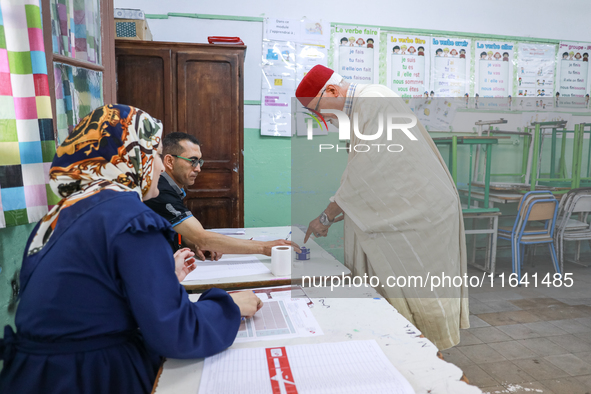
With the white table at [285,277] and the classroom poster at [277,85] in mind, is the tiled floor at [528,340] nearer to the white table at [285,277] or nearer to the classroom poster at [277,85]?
the white table at [285,277]

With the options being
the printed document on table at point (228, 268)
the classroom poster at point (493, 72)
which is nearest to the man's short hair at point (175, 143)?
the printed document on table at point (228, 268)

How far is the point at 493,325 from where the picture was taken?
9.64 feet

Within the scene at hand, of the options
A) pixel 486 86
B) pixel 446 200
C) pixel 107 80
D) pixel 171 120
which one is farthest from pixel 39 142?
pixel 486 86

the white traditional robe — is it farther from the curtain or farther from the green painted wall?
the green painted wall

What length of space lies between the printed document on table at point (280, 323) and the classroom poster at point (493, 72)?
405 cm

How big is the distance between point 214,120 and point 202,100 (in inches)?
7.1

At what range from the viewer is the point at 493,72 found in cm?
439

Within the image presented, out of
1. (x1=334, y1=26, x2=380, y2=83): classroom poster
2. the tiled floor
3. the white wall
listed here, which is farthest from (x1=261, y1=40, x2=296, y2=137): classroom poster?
the tiled floor

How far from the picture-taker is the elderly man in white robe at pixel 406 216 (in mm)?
1762

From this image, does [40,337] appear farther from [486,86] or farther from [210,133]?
[486,86]

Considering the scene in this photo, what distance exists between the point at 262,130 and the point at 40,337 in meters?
3.16

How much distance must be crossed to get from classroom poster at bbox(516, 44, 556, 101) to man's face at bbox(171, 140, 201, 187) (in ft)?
13.0

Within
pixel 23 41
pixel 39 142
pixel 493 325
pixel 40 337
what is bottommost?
pixel 493 325

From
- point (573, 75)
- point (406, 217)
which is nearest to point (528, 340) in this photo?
point (406, 217)
